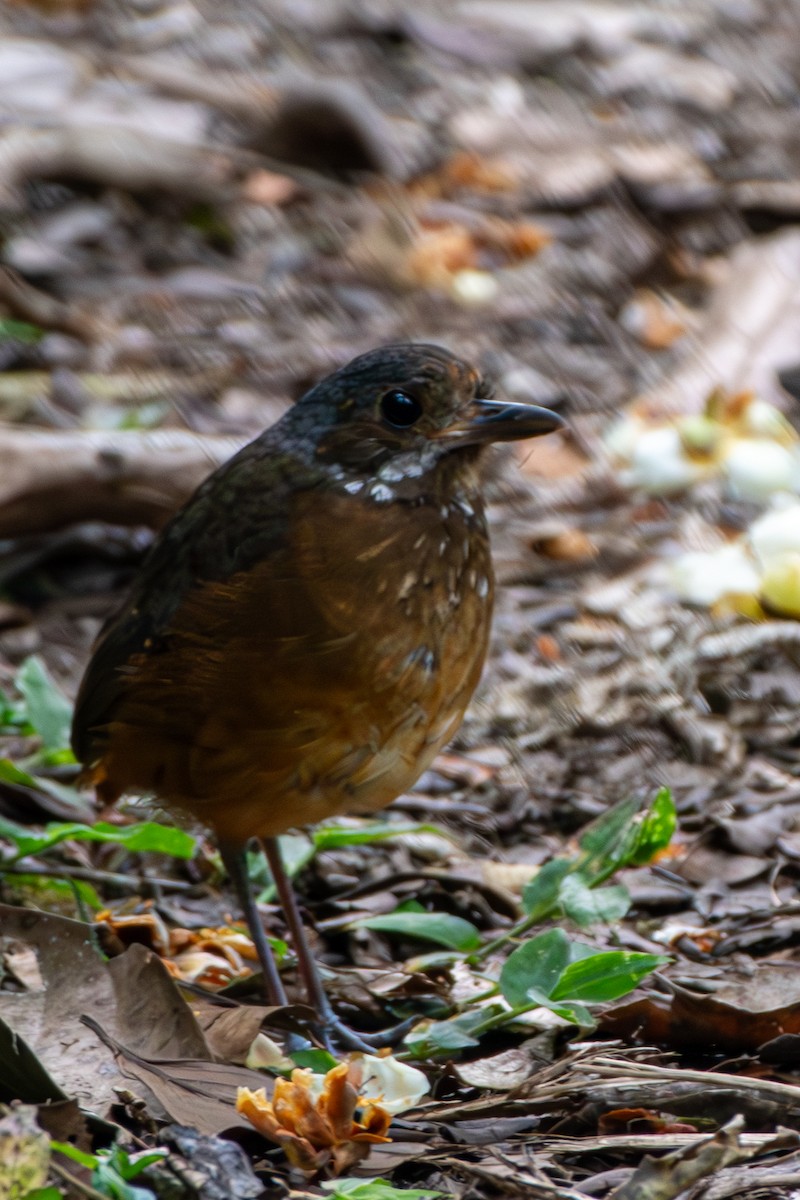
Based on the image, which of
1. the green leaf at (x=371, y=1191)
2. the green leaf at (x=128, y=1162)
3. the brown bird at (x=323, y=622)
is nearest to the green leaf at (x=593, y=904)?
the brown bird at (x=323, y=622)

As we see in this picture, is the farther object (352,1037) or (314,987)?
(314,987)

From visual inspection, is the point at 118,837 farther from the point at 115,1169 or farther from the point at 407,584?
the point at 115,1169

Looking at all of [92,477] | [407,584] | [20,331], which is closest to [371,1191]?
[407,584]

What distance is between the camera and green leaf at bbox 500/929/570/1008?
313 centimetres

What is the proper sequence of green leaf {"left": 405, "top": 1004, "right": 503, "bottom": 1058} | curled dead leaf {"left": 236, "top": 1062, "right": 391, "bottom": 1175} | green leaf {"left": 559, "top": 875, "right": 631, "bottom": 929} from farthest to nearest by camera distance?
green leaf {"left": 559, "top": 875, "right": 631, "bottom": 929} < green leaf {"left": 405, "top": 1004, "right": 503, "bottom": 1058} < curled dead leaf {"left": 236, "top": 1062, "right": 391, "bottom": 1175}

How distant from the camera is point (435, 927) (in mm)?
3752

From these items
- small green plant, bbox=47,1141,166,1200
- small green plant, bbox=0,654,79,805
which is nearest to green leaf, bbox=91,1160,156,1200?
small green plant, bbox=47,1141,166,1200

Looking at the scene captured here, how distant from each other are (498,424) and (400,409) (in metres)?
0.21

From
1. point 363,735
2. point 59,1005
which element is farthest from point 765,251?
point 59,1005

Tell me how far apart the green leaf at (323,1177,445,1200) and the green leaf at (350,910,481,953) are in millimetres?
1059

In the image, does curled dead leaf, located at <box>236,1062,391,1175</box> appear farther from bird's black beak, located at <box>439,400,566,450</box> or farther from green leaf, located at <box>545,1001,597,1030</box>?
bird's black beak, located at <box>439,400,566,450</box>

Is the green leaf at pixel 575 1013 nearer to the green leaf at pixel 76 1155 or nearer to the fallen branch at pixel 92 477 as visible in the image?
the green leaf at pixel 76 1155

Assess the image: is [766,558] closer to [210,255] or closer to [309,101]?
[210,255]

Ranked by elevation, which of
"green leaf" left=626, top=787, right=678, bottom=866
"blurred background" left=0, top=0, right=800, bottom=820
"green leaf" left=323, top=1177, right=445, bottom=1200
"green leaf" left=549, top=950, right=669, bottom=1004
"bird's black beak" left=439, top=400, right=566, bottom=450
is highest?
"bird's black beak" left=439, top=400, right=566, bottom=450
